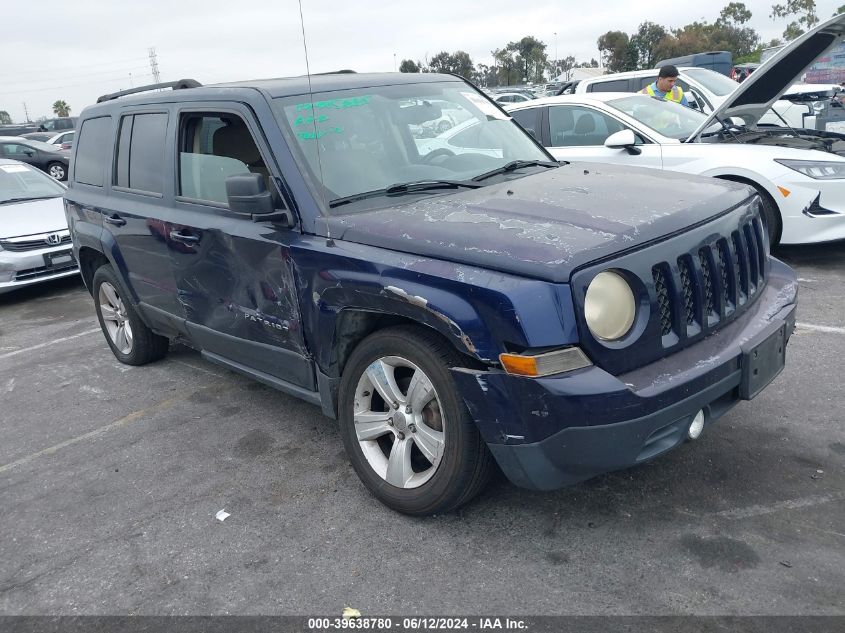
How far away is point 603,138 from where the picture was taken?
7453mm

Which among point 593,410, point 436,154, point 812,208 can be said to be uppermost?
point 436,154

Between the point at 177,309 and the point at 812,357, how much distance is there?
3952mm

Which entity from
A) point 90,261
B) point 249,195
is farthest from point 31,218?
point 249,195

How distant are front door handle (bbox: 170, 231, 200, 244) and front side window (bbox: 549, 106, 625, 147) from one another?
15.8 feet

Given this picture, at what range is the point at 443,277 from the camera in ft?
8.86

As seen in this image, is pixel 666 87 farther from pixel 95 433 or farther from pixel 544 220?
pixel 95 433

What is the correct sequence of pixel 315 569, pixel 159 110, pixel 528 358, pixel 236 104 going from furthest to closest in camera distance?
1. pixel 159 110
2. pixel 236 104
3. pixel 315 569
4. pixel 528 358

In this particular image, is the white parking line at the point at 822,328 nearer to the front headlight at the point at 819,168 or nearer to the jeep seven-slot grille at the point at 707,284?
the front headlight at the point at 819,168

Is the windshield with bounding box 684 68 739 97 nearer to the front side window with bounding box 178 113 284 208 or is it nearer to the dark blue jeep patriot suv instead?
the dark blue jeep patriot suv

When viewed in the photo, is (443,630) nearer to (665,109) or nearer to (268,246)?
(268,246)

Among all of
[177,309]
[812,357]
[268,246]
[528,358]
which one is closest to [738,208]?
[528,358]

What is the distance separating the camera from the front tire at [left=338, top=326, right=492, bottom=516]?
2.83 metres

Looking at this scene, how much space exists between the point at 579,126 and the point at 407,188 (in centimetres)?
470

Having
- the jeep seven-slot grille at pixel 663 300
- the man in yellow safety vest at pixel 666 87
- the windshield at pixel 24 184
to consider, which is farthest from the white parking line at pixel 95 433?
the man in yellow safety vest at pixel 666 87
